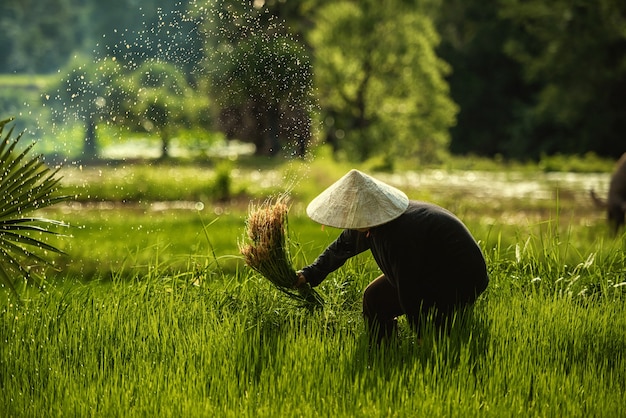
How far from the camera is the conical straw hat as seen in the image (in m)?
4.06

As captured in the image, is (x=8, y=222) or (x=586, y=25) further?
(x=586, y=25)

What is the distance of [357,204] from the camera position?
4.11 meters

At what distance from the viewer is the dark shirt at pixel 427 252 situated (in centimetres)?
407

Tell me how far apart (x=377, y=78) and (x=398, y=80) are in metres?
0.44

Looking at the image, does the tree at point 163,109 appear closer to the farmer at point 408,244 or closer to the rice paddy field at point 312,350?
the rice paddy field at point 312,350

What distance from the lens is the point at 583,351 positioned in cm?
446

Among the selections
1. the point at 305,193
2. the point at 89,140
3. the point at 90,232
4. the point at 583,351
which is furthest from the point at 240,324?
the point at 89,140

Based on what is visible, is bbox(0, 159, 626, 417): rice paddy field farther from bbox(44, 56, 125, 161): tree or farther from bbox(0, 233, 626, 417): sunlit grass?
bbox(44, 56, 125, 161): tree

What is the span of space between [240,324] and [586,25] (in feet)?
56.3

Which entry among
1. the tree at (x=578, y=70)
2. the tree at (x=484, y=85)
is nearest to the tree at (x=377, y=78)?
the tree at (x=578, y=70)

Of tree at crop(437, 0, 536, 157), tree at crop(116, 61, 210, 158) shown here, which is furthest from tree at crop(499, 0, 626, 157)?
tree at crop(116, 61, 210, 158)

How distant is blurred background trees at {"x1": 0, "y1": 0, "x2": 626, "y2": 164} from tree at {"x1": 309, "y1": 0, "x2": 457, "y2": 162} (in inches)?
1.1

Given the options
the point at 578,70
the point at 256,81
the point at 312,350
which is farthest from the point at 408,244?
the point at 578,70

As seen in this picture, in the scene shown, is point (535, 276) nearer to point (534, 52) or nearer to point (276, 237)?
point (276, 237)
